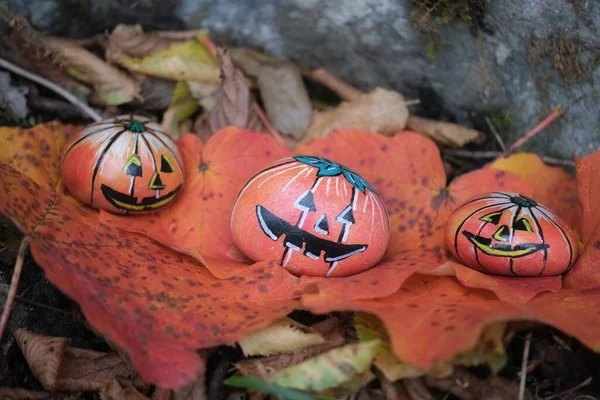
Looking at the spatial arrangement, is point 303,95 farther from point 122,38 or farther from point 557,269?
point 557,269

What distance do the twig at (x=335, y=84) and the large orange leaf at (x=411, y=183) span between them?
54 cm

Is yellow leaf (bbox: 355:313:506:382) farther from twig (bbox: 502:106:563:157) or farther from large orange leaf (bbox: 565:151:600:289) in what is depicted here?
twig (bbox: 502:106:563:157)

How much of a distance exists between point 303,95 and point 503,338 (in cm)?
158

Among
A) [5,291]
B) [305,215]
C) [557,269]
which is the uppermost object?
[305,215]

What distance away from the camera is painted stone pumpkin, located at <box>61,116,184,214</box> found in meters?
2.21

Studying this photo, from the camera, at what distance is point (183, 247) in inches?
88.1

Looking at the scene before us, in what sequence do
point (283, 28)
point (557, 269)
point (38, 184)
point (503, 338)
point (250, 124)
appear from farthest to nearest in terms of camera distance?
point (283, 28)
point (250, 124)
point (38, 184)
point (557, 269)
point (503, 338)

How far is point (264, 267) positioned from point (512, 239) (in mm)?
870

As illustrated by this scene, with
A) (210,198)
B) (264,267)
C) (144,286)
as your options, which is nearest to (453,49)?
(210,198)

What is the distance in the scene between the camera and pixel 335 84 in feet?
9.83

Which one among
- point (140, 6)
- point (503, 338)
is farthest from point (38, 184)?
point (503, 338)

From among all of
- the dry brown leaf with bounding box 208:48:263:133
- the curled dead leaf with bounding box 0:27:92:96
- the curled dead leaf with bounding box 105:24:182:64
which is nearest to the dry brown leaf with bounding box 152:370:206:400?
the dry brown leaf with bounding box 208:48:263:133

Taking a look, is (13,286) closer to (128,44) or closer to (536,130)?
(128,44)

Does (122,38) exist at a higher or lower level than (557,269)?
higher
